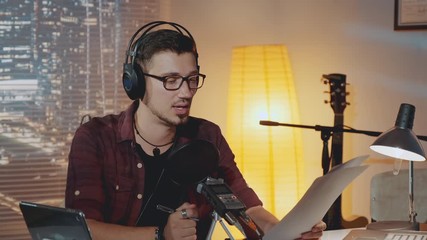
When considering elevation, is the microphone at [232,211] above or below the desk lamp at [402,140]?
below

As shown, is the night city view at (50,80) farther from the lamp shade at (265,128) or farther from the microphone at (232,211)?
the microphone at (232,211)

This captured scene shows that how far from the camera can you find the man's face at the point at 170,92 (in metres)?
2.13

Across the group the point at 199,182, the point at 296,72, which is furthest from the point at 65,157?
the point at 199,182

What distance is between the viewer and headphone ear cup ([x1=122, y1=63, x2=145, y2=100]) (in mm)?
2146

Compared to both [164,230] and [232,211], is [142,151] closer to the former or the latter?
[164,230]

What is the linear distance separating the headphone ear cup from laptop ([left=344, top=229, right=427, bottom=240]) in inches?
29.3

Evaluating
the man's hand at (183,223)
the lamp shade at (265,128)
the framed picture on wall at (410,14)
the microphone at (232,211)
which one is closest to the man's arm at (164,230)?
the man's hand at (183,223)

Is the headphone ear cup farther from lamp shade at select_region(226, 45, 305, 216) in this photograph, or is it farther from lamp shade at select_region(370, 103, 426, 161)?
lamp shade at select_region(226, 45, 305, 216)

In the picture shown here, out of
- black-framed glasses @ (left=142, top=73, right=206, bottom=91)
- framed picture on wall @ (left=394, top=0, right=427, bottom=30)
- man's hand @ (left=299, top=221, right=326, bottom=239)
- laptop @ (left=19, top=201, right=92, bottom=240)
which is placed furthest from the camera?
framed picture on wall @ (left=394, top=0, right=427, bottom=30)

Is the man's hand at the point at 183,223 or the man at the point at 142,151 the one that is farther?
the man at the point at 142,151

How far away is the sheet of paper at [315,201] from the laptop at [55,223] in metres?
0.60

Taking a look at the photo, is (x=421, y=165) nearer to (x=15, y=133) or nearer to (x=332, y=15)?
(x=332, y=15)

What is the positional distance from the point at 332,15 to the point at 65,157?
1464 millimetres

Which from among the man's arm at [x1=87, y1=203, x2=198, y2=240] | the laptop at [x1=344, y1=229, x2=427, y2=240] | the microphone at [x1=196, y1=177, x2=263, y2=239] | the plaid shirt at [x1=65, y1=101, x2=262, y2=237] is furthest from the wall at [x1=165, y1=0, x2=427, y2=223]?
the microphone at [x1=196, y1=177, x2=263, y2=239]
